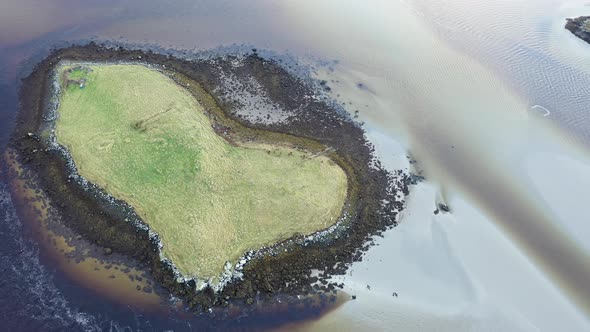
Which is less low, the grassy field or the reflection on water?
the grassy field

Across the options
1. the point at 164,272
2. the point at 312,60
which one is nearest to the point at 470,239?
the point at 164,272

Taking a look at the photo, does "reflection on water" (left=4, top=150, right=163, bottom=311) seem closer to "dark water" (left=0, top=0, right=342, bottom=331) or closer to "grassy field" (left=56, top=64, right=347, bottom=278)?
"dark water" (left=0, top=0, right=342, bottom=331)

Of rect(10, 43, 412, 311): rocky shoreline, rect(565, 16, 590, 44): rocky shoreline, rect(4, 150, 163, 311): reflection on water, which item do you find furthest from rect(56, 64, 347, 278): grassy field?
Answer: rect(565, 16, 590, 44): rocky shoreline

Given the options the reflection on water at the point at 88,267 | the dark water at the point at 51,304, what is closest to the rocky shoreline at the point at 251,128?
the reflection on water at the point at 88,267

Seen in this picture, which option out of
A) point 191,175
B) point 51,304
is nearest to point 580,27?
point 191,175

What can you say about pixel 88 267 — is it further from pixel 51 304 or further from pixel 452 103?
pixel 452 103
